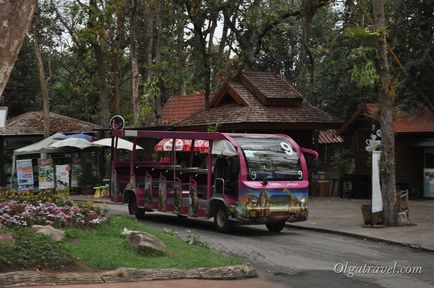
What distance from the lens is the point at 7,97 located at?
4406cm

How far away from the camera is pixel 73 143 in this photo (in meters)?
31.3

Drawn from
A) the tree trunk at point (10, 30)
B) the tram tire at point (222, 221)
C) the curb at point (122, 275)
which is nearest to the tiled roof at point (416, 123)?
the tram tire at point (222, 221)

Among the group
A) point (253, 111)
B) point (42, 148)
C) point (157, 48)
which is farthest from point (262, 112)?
point (42, 148)

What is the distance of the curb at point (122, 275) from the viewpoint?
823 cm

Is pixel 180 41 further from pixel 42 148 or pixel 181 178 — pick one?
pixel 181 178

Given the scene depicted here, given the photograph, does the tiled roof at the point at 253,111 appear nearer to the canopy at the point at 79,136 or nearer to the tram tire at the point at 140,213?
the canopy at the point at 79,136

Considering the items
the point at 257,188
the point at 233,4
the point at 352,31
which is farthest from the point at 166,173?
the point at 233,4

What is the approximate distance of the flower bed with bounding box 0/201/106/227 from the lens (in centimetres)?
1137

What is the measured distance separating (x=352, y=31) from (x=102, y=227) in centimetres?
871

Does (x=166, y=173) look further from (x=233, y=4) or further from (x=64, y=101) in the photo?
(x=64, y=101)

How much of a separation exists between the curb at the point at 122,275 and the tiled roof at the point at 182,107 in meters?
29.3

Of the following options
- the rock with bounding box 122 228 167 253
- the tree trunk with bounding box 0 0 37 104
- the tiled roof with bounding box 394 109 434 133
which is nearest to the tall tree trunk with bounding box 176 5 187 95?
the tiled roof with bounding box 394 109 434 133

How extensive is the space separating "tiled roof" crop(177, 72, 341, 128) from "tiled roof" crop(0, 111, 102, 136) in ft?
30.4

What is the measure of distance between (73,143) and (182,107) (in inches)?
427
